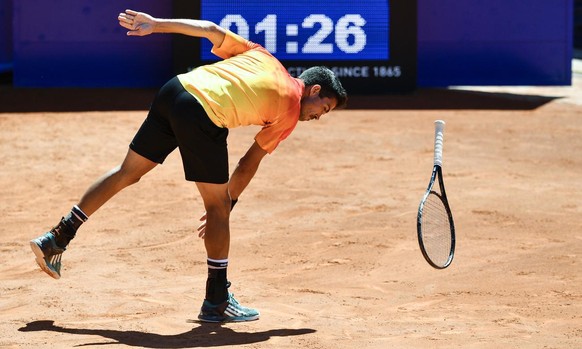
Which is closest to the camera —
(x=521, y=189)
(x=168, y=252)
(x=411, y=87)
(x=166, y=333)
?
(x=166, y=333)

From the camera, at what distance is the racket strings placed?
6.20 meters

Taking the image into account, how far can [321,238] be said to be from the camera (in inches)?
321

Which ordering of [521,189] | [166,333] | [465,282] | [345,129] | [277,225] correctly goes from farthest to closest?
1. [345,129]
2. [521,189]
3. [277,225]
4. [465,282]
5. [166,333]

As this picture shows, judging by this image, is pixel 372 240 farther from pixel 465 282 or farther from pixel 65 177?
pixel 65 177

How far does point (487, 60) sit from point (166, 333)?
37.9 ft

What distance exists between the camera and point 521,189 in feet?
32.5

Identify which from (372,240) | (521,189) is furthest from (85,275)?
(521,189)

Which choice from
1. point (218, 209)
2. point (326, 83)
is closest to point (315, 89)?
point (326, 83)

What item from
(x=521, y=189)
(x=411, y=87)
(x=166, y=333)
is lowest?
(x=166, y=333)

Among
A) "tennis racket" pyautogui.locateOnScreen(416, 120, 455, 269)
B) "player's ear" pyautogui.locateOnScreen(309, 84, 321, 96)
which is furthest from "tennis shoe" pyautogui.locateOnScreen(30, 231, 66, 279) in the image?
"tennis racket" pyautogui.locateOnScreen(416, 120, 455, 269)

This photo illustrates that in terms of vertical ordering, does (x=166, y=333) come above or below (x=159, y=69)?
below

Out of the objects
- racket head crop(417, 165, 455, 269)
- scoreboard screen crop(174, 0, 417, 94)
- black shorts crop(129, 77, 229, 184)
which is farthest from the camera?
scoreboard screen crop(174, 0, 417, 94)

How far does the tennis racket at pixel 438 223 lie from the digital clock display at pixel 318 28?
8.84m

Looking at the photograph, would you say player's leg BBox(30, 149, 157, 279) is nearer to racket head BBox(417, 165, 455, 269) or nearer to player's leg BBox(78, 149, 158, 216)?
player's leg BBox(78, 149, 158, 216)
